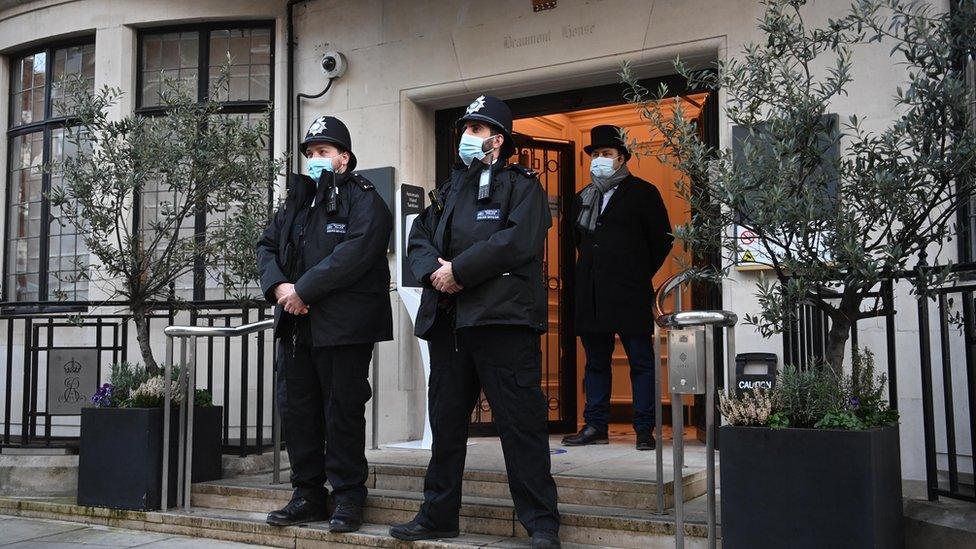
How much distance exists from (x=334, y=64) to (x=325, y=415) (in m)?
3.60

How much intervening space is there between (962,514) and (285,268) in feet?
10.9

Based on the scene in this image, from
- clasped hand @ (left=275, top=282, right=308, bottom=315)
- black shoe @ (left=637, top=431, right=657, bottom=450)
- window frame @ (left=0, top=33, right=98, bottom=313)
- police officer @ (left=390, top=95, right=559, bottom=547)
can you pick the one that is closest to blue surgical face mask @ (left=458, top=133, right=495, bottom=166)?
police officer @ (left=390, top=95, right=559, bottom=547)

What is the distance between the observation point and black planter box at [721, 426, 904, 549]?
343cm

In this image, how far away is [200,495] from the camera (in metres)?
5.70

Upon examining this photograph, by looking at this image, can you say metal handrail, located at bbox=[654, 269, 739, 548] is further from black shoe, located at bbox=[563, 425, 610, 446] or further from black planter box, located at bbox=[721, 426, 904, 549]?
black shoe, located at bbox=[563, 425, 610, 446]

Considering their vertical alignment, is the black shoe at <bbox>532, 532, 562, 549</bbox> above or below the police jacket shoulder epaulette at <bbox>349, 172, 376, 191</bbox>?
below

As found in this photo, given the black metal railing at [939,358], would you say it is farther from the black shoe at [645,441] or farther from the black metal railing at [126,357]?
the black metal railing at [126,357]

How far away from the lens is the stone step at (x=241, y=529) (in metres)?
4.41

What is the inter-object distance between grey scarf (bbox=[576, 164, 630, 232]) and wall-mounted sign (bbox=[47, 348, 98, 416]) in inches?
134

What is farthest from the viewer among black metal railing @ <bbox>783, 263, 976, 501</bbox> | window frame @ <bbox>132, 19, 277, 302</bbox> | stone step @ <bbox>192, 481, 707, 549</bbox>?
window frame @ <bbox>132, 19, 277, 302</bbox>

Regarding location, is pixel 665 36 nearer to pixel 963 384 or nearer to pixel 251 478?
pixel 963 384

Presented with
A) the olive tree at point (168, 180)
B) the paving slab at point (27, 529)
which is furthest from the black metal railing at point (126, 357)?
the paving slab at point (27, 529)

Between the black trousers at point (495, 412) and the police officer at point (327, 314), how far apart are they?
1.63 ft

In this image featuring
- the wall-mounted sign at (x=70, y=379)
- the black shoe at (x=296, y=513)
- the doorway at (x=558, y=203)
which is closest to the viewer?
the black shoe at (x=296, y=513)
